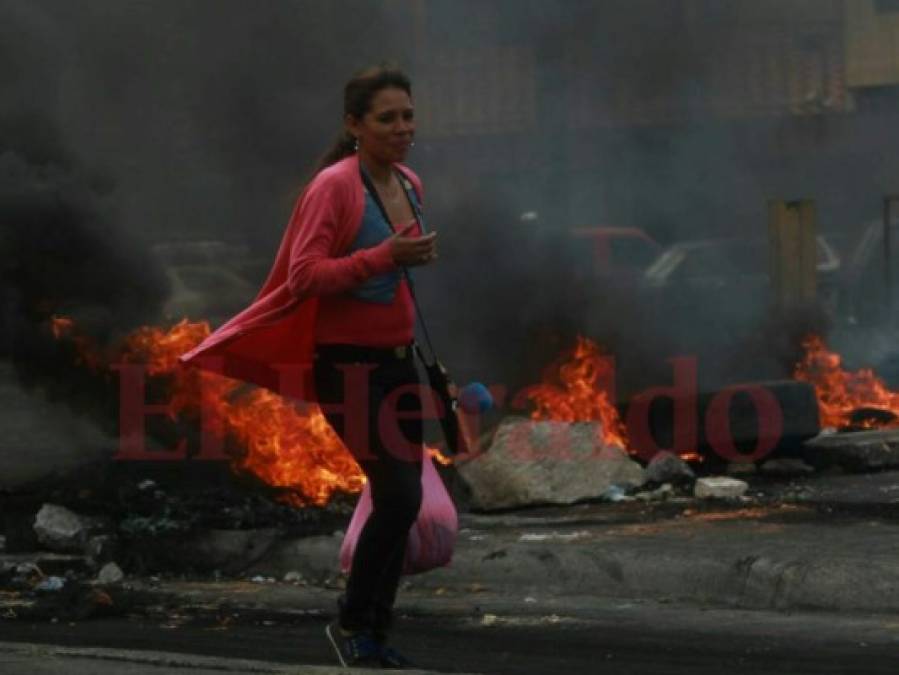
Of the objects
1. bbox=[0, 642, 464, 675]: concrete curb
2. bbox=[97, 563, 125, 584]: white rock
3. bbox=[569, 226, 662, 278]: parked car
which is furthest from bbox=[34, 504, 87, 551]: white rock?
bbox=[569, 226, 662, 278]: parked car

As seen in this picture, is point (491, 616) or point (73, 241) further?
point (73, 241)

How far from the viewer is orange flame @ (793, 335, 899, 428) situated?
464 inches

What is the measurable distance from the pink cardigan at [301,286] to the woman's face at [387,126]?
7 centimetres

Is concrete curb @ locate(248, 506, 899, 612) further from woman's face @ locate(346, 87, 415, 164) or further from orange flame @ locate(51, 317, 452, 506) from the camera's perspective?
woman's face @ locate(346, 87, 415, 164)

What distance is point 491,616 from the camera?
6.55 m

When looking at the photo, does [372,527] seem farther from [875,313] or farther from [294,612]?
[875,313]

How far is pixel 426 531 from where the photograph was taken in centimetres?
524

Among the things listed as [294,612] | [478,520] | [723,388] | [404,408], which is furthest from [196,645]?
[723,388]

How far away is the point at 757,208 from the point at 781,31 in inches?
73.6

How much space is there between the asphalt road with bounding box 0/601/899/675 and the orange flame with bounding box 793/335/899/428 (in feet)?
17.2

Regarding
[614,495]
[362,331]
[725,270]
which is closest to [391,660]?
[362,331]

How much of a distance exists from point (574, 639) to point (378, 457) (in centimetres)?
122

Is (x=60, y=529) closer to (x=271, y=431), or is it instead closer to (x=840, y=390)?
(x=271, y=431)

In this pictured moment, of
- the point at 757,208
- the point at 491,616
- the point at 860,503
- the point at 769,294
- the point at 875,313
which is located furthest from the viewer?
the point at 757,208
